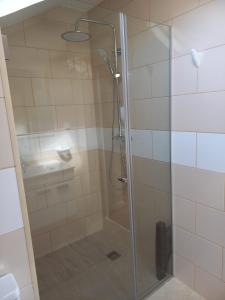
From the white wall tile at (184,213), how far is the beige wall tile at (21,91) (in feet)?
4.57

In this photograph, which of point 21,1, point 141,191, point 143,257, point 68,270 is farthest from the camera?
point 68,270

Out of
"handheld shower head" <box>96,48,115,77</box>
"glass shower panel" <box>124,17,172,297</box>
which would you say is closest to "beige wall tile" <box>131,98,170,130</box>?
"glass shower panel" <box>124,17,172,297</box>

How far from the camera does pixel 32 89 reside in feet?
5.81

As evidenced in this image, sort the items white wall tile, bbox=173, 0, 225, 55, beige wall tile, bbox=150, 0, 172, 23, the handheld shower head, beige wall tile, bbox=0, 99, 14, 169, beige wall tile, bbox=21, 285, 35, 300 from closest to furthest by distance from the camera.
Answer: beige wall tile, bbox=0, 99, 14, 169
beige wall tile, bbox=21, 285, 35, 300
white wall tile, bbox=173, 0, 225, 55
beige wall tile, bbox=150, 0, 172, 23
the handheld shower head

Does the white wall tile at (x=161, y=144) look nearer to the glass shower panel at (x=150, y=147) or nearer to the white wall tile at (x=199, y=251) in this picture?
the glass shower panel at (x=150, y=147)

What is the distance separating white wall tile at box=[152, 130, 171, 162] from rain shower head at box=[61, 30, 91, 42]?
1031 mm

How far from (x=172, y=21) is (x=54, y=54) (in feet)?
3.19

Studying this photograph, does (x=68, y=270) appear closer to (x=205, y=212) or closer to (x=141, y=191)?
(x=141, y=191)

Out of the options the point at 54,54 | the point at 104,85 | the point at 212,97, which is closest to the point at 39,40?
the point at 54,54

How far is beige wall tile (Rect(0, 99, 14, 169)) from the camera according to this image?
66cm

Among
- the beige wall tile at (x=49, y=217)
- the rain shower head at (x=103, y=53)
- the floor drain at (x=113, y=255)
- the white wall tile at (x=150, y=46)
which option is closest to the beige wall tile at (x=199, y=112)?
the white wall tile at (x=150, y=46)

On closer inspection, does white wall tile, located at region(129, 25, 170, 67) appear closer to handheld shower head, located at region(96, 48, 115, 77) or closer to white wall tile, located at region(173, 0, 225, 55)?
white wall tile, located at region(173, 0, 225, 55)

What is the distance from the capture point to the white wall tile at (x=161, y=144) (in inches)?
62.5

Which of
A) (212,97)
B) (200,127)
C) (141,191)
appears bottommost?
(141,191)
